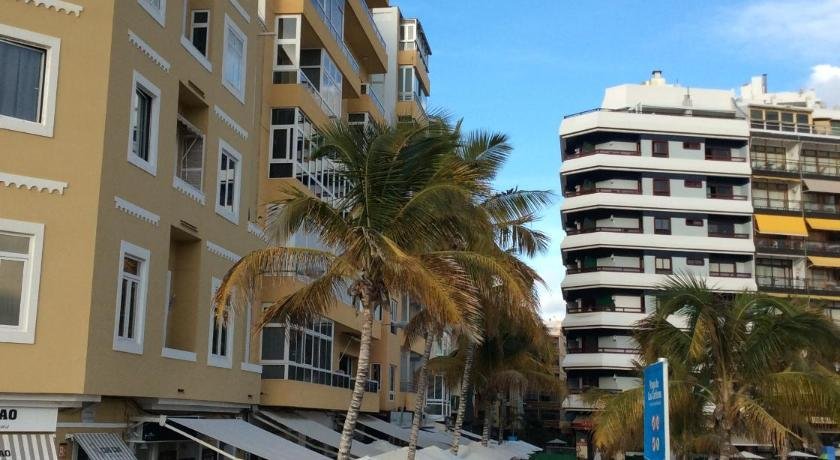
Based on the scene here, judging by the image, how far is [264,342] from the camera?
25984mm

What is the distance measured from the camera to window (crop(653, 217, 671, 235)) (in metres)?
64.5

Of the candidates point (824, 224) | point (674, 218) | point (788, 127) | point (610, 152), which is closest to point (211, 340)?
point (610, 152)

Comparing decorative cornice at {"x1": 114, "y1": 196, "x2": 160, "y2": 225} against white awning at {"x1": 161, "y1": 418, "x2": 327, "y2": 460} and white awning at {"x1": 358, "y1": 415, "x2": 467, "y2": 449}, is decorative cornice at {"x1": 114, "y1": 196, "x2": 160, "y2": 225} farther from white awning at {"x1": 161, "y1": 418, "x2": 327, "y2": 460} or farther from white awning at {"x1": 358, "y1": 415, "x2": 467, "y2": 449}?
white awning at {"x1": 358, "y1": 415, "x2": 467, "y2": 449}

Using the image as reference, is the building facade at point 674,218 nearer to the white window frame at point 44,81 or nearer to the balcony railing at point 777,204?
the balcony railing at point 777,204

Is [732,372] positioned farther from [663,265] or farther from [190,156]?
[663,265]

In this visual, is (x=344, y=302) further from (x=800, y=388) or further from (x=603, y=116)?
(x=603, y=116)

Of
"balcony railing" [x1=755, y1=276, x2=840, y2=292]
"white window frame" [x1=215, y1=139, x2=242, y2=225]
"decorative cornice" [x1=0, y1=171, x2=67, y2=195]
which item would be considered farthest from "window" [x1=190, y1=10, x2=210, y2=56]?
"balcony railing" [x1=755, y1=276, x2=840, y2=292]

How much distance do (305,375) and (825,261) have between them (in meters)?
48.3

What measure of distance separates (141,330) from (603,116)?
2061 inches

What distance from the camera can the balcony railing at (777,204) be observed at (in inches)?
2597


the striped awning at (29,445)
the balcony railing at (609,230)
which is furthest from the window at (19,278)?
the balcony railing at (609,230)

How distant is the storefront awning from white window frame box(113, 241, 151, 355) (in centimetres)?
5802

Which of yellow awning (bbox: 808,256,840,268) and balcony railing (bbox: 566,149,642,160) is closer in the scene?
yellow awning (bbox: 808,256,840,268)

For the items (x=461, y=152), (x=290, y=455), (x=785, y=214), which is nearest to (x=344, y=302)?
(x=461, y=152)
